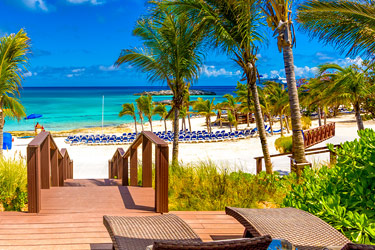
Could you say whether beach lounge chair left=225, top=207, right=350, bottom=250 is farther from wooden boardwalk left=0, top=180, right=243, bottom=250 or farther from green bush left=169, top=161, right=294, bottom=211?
green bush left=169, top=161, right=294, bottom=211

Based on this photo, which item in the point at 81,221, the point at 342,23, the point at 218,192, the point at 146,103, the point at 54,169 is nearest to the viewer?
the point at 81,221

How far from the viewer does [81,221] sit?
13.0 feet

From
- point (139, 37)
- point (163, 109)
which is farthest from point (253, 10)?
point (163, 109)

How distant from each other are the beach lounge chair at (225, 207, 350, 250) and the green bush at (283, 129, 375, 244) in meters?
0.14

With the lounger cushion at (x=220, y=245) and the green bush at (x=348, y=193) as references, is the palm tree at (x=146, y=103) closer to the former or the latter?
the green bush at (x=348, y=193)

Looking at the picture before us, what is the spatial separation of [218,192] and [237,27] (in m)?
5.44

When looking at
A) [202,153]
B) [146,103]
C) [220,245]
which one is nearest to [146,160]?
[220,245]

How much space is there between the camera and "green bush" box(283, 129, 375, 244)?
300 centimetres

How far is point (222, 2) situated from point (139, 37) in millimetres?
3243

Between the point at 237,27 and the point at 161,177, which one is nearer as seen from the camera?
the point at 161,177

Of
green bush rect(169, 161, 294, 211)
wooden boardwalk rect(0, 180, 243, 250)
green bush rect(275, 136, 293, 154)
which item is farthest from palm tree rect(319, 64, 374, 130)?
wooden boardwalk rect(0, 180, 243, 250)

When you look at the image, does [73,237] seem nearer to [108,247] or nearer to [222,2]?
[108,247]

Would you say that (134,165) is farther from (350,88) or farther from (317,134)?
(317,134)

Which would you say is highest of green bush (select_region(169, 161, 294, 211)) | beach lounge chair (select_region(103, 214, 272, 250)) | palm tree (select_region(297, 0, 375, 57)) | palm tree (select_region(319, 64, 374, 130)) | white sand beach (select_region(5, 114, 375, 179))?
palm tree (select_region(297, 0, 375, 57))
